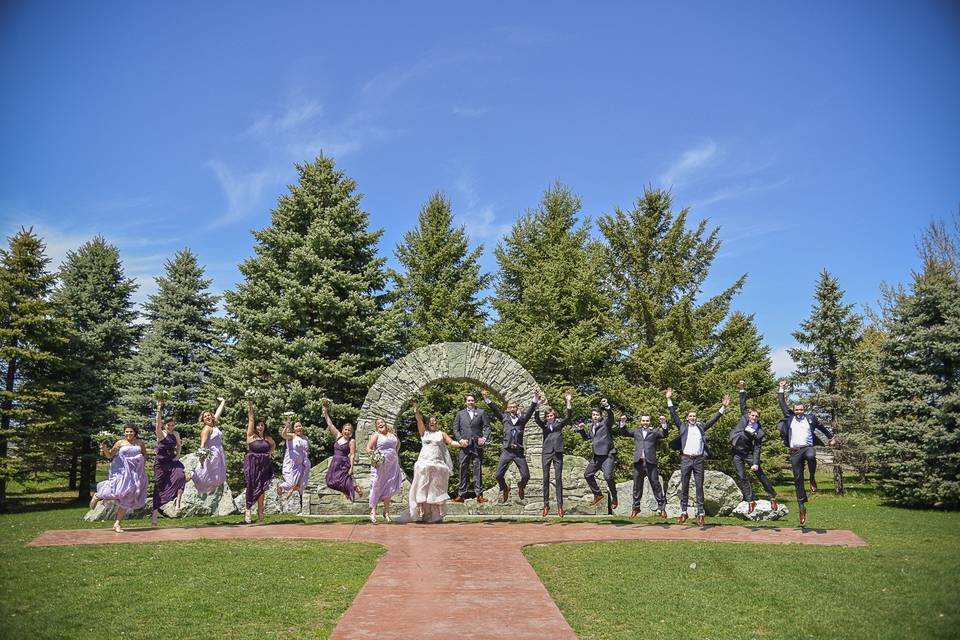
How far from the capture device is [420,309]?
2905cm

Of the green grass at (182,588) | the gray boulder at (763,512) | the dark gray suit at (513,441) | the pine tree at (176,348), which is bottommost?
the green grass at (182,588)

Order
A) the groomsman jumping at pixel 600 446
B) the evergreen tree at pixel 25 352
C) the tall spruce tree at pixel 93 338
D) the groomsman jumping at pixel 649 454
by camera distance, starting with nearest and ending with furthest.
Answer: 1. the groomsman jumping at pixel 649 454
2. the groomsman jumping at pixel 600 446
3. the evergreen tree at pixel 25 352
4. the tall spruce tree at pixel 93 338

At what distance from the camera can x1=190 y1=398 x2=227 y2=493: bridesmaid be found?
1276 cm

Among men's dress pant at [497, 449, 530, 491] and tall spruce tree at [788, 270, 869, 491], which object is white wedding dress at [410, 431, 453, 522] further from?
tall spruce tree at [788, 270, 869, 491]

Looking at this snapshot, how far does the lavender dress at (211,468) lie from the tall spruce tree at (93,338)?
1493cm

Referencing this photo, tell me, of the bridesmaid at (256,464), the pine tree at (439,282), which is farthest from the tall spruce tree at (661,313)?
the bridesmaid at (256,464)

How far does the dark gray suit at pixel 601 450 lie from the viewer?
13.5m

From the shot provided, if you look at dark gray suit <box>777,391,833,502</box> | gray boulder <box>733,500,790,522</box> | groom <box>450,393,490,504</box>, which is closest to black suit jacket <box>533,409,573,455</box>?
groom <box>450,393,490,504</box>

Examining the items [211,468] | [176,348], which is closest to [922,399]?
[211,468]

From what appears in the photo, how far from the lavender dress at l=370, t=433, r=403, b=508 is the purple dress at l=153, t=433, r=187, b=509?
12.2ft

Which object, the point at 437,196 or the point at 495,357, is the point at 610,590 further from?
the point at 437,196

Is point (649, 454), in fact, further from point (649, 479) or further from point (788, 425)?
point (788, 425)

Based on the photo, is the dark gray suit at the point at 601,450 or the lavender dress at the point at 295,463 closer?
the dark gray suit at the point at 601,450

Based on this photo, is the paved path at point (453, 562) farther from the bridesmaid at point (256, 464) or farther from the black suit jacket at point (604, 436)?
the black suit jacket at point (604, 436)
